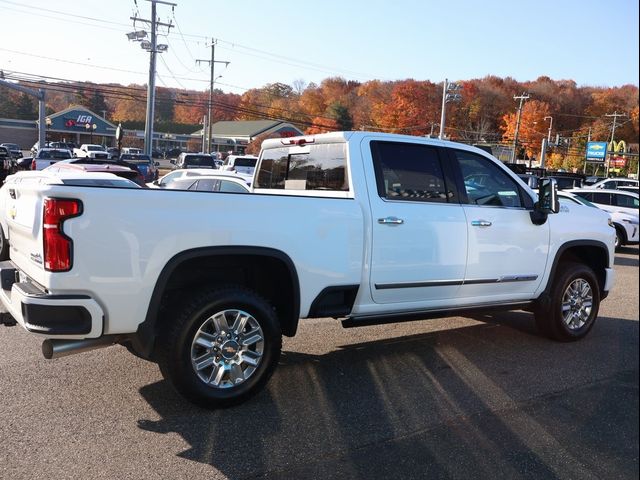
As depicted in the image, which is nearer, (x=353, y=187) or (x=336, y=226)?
(x=336, y=226)

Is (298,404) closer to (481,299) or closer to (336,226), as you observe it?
(336,226)

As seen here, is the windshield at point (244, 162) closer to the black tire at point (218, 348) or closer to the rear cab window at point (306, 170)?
the rear cab window at point (306, 170)

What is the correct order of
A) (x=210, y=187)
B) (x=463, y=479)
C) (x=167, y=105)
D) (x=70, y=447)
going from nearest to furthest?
(x=463, y=479) < (x=70, y=447) < (x=167, y=105) < (x=210, y=187)

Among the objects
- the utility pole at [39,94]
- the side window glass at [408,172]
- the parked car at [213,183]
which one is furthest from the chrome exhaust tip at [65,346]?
the parked car at [213,183]

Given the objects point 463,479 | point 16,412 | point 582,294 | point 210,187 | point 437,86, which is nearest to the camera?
point 463,479

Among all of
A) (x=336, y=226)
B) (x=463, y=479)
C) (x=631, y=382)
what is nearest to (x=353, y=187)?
(x=336, y=226)

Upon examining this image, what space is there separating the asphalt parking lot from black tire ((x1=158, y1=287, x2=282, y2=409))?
0.17m

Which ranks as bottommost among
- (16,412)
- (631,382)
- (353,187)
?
(16,412)

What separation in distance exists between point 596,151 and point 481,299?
1803 mm

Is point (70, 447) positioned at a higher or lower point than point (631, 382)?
lower

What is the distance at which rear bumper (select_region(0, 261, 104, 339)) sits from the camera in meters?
3.24

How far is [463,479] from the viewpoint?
9.96 feet

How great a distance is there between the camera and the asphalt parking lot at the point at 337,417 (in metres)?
3.10

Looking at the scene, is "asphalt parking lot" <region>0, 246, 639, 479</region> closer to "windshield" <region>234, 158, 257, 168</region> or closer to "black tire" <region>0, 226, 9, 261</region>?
"black tire" <region>0, 226, 9, 261</region>
